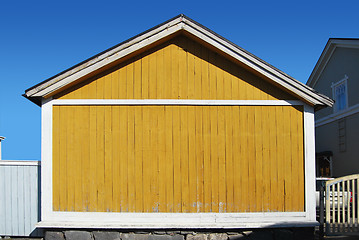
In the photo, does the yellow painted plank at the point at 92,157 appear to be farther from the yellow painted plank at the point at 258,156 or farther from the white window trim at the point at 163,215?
the yellow painted plank at the point at 258,156

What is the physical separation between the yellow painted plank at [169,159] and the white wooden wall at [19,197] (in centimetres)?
283

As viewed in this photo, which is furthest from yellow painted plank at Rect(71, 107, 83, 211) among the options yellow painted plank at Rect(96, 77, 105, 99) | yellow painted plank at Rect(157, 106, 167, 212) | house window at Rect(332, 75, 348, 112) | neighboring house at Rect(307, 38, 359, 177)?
house window at Rect(332, 75, 348, 112)

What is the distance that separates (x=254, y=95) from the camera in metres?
7.10

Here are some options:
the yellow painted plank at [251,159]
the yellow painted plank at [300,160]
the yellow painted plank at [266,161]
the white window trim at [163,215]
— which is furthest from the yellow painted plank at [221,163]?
the yellow painted plank at [300,160]

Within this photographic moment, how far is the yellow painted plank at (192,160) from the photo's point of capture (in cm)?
691

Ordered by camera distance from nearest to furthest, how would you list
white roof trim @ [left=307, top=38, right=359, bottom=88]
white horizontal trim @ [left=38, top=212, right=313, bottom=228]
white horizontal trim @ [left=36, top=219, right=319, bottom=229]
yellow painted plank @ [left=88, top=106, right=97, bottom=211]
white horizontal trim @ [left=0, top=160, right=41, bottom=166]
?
white horizontal trim @ [left=36, top=219, right=319, bottom=229]
white horizontal trim @ [left=38, top=212, right=313, bottom=228]
yellow painted plank @ [left=88, top=106, right=97, bottom=211]
white horizontal trim @ [left=0, top=160, right=41, bottom=166]
white roof trim @ [left=307, top=38, right=359, bottom=88]

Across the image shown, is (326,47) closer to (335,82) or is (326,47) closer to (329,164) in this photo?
(335,82)

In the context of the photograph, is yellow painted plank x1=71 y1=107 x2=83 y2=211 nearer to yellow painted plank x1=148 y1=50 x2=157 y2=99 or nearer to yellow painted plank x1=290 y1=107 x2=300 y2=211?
yellow painted plank x1=148 y1=50 x2=157 y2=99

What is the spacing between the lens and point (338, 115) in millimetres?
14008

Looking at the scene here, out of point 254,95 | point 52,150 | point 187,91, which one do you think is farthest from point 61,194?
point 254,95

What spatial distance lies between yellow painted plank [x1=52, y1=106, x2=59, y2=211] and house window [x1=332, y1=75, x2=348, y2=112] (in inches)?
433

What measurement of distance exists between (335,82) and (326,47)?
5.41ft

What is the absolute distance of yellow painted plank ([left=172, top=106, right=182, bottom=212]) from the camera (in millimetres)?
6902

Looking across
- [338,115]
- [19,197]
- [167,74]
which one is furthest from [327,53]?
[19,197]
